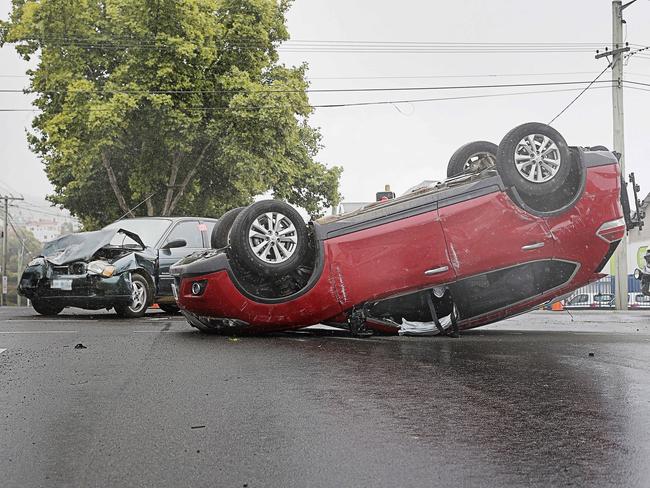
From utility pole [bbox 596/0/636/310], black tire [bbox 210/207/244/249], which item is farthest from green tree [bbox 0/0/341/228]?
black tire [bbox 210/207/244/249]

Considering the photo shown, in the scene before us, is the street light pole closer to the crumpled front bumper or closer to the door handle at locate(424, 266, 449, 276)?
the crumpled front bumper

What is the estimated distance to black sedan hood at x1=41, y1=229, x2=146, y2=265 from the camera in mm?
11633

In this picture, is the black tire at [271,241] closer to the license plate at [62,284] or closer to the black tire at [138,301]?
the black tire at [138,301]

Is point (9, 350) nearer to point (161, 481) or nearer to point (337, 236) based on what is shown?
point (337, 236)

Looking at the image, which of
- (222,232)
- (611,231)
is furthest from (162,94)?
(611,231)

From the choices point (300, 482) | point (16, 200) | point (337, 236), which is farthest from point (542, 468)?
point (16, 200)

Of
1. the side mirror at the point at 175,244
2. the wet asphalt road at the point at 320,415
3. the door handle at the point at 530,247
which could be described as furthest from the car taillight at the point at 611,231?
the side mirror at the point at 175,244

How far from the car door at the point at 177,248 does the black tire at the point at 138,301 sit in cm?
26

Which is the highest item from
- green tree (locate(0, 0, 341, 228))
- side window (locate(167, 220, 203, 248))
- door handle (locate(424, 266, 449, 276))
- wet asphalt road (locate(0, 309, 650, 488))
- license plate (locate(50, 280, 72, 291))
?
green tree (locate(0, 0, 341, 228))

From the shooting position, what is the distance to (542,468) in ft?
10.8

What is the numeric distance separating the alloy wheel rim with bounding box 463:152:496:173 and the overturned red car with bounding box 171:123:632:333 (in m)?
0.23

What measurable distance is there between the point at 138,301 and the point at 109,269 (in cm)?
71

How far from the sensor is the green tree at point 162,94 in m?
25.1

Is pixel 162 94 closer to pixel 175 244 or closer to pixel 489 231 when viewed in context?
pixel 175 244
